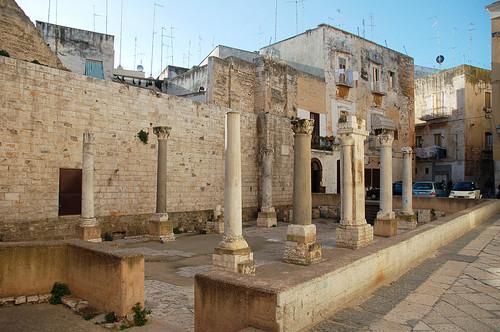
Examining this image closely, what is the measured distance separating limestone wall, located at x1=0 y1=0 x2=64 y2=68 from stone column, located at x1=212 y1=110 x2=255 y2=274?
33.7 ft

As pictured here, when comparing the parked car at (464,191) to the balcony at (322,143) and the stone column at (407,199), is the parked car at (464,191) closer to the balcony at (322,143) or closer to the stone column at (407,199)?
the balcony at (322,143)

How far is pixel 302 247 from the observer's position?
773 centimetres

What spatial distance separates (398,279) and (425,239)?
2.25m

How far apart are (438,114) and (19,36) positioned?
31.0 m

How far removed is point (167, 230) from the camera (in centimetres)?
1284

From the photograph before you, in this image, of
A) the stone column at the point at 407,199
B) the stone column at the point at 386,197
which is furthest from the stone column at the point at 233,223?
the stone column at the point at 407,199

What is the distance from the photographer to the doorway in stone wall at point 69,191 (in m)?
12.2

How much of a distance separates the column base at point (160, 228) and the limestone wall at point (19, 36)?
24.8ft

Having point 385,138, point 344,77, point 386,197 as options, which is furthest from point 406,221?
point 344,77

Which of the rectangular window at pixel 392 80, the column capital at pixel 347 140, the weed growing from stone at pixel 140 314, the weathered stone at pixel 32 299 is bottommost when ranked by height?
the weathered stone at pixel 32 299

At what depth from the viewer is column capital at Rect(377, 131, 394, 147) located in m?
11.3

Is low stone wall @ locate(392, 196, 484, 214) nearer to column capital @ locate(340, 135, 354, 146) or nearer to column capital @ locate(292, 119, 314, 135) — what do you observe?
column capital @ locate(340, 135, 354, 146)

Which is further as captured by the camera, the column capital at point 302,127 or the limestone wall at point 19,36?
the limestone wall at point 19,36

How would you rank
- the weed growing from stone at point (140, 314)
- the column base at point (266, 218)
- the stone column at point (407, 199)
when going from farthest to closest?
the column base at point (266, 218), the stone column at point (407, 199), the weed growing from stone at point (140, 314)
